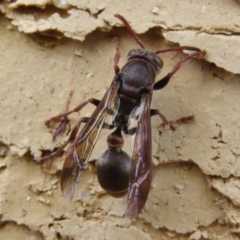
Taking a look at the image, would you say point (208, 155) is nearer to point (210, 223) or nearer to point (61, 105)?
point (210, 223)

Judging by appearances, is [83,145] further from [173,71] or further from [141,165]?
[173,71]

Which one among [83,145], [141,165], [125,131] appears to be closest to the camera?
[141,165]

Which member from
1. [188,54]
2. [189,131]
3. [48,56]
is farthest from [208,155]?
[48,56]

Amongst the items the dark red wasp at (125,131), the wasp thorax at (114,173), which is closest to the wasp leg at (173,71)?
the dark red wasp at (125,131)

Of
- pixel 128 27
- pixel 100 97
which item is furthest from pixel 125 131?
pixel 128 27

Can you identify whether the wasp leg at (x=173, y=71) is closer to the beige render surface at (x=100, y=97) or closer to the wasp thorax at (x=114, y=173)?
the beige render surface at (x=100, y=97)

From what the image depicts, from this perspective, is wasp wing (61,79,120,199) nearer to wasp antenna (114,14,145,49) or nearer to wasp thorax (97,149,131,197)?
wasp thorax (97,149,131,197)
